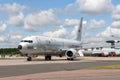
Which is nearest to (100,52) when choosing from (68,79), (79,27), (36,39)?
(79,27)

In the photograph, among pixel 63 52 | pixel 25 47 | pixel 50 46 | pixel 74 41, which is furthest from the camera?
pixel 74 41

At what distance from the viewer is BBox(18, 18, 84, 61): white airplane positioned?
6034cm

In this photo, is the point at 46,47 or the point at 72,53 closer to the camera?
the point at 46,47

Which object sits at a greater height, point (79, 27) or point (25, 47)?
point (79, 27)

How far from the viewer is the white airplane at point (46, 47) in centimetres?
6034

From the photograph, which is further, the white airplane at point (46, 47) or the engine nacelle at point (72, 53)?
the engine nacelle at point (72, 53)

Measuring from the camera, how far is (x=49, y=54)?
67.2 meters

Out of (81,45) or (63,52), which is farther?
(81,45)

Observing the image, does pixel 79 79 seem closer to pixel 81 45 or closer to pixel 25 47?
pixel 25 47

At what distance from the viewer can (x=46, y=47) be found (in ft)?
210

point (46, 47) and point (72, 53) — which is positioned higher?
point (46, 47)

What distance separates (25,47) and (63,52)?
1289 centimetres

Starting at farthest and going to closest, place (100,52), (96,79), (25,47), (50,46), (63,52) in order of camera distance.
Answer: (100,52) → (63,52) → (50,46) → (25,47) → (96,79)

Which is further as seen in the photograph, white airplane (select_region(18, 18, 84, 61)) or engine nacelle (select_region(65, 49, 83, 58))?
engine nacelle (select_region(65, 49, 83, 58))
